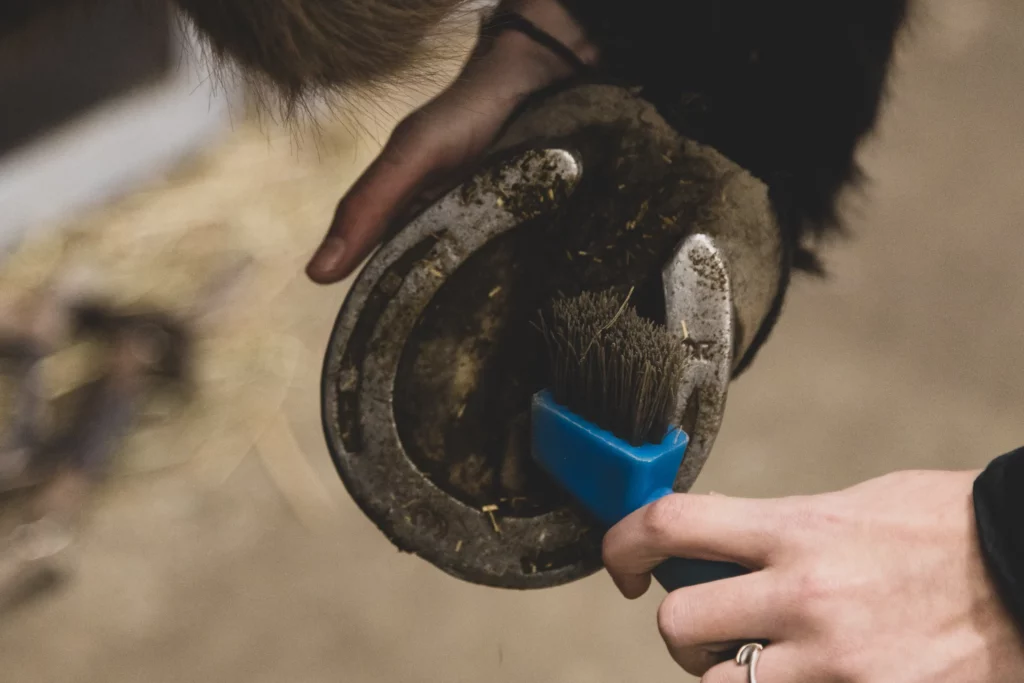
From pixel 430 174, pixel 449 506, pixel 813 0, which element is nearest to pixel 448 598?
pixel 449 506

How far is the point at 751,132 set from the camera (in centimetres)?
58

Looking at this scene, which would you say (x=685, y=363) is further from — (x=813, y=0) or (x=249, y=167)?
(x=249, y=167)

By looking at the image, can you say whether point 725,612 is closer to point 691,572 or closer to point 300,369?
point 691,572

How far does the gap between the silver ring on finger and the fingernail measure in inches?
14.1

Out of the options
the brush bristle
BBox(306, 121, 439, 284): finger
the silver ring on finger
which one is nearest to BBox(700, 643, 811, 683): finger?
the silver ring on finger

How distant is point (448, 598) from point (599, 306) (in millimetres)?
457

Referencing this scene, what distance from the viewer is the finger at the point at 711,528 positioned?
0.44 metres

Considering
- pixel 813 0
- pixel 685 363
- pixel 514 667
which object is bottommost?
pixel 514 667

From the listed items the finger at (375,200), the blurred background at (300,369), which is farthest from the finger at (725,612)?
the blurred background at (300,369)

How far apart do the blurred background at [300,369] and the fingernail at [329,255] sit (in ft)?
0.41

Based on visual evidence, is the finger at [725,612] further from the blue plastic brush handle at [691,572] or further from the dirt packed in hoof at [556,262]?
the dirt packed in hoof at [556,262]

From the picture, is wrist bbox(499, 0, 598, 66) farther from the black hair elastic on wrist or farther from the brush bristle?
the brush bristle

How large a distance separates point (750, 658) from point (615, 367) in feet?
0.53

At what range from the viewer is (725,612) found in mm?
433
